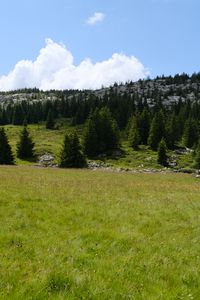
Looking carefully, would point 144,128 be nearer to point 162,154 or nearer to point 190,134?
point 190,134

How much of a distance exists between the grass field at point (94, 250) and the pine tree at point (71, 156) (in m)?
58.2

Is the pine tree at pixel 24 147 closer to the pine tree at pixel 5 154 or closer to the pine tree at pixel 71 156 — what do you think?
the pine tree at pixel 5 154

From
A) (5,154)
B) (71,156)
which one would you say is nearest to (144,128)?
(71,156)

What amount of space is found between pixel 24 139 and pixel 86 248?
280 feet

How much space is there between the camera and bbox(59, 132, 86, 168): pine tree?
79250mm

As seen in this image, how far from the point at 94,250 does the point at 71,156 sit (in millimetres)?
67416

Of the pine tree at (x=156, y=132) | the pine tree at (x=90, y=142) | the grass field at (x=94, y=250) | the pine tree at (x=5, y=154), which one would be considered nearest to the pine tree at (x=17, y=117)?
the pine tree at (x=156, y=132)

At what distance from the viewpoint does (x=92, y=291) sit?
29.8 feet

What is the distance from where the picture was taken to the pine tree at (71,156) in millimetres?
79250

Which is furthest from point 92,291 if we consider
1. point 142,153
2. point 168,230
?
point 142,153

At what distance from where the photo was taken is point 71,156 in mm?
79500

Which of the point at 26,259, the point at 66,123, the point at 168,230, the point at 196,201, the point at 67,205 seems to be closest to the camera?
the point at 26,259

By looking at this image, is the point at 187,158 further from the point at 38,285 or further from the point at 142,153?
the point at 38,285

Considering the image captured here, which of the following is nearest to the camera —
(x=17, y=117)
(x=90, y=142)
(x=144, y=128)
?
(x=90, y=142)
